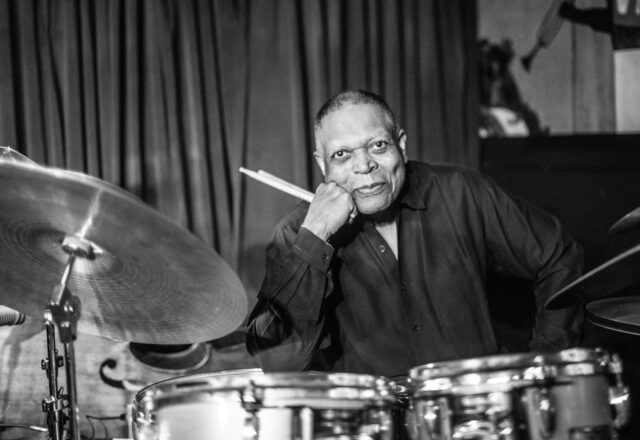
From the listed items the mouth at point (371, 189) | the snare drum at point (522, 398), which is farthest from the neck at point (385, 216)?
the snare drum at point (522, 398)

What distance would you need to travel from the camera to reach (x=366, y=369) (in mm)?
2172

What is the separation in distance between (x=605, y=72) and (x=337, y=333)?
5.61 ft

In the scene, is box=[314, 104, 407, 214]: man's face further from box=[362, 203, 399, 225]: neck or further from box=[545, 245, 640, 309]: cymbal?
box=[545, 245, 640, 309]: cymbal

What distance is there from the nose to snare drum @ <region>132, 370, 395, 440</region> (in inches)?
31.4

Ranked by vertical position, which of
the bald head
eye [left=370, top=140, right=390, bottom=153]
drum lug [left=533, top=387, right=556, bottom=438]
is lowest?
drum lug [left=533, top=387, right=556, bottom=438]

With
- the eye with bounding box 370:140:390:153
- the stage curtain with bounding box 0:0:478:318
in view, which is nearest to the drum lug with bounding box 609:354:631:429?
the eye with bounding box 370:140:390:153

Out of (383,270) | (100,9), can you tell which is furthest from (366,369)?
(100,9)

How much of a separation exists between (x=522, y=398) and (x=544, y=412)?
0.15 feet

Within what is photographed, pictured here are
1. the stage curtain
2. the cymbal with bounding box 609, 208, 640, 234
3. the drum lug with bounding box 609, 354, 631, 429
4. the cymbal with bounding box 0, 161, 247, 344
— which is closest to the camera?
the cymbal with bounding box 0, 161, 247, 344

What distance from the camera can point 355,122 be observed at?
216cm

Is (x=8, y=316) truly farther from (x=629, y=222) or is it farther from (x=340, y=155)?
(x=629, y=222)

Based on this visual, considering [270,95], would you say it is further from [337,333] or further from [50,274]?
[50,274]

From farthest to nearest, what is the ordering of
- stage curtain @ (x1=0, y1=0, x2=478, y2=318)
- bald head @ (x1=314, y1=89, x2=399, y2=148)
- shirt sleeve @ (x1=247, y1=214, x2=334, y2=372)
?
stage curtain @ (x1=0, y1=0, x2=478, y2=318)
bald head @ (x1=314, y1=89, x2=399, y2=148)
shirt sleeve @ (x1=247, y1=214, x2=334, y2=372)

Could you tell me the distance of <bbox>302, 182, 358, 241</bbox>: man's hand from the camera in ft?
6.59
